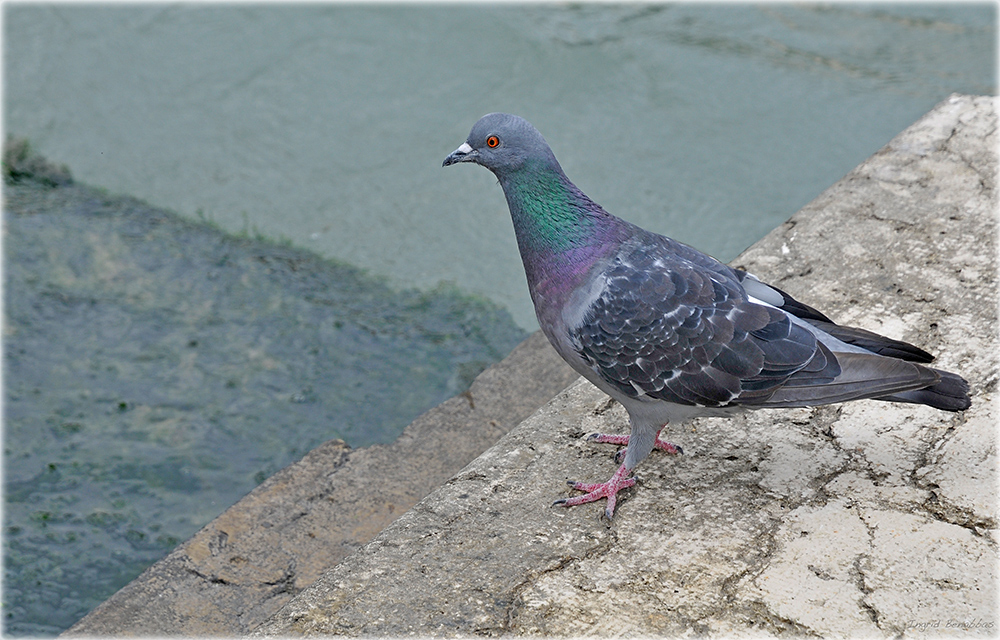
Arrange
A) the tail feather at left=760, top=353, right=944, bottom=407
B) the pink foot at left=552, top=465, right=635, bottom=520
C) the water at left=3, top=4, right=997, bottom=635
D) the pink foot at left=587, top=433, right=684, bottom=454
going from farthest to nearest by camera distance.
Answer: the water at left=3, top=4, right=997, bottom=635 → the pink foot at left=587, top=433, right=684, bottom=454 → the pink foot at left=552, top=465, right=635, bottom=520 → the tail feather at left=760, top=353, right=944, bottom=407

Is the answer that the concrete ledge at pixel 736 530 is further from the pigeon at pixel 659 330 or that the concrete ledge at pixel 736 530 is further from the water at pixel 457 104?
the water at pixel 457 104

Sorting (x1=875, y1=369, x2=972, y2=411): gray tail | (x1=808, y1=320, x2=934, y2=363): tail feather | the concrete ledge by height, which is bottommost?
the concrete ledge

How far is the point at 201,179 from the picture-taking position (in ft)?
18.5

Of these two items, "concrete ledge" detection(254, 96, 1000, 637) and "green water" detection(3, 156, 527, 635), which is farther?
"green water" detection(3, 156, 527, 635)

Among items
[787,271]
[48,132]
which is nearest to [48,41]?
[48,132]

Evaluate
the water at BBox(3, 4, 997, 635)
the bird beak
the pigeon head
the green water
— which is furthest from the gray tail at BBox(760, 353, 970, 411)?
the water at BBox(3, 4, 997, 635)

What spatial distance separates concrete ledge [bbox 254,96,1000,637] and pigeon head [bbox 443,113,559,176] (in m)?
0.89

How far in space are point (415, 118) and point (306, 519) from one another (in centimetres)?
347

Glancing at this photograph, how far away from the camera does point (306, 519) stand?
3.20m

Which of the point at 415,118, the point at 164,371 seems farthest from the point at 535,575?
the point at 415,118

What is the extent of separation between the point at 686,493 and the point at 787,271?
3.97 feet

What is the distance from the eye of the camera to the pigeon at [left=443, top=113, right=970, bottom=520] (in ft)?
7.99

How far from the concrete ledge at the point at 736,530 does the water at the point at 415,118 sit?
1.63m

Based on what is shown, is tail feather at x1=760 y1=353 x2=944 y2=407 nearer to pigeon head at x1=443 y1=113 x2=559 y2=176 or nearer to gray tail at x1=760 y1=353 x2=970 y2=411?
gray tail at x1=760 y1=353 x2=970 y2=411
